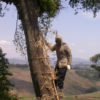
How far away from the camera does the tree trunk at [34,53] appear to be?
3.41 m

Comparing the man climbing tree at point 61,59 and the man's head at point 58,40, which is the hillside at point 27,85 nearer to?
the man climbing tree at point 61,59

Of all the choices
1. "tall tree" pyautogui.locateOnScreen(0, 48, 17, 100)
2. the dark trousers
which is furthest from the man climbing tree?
"tall tree" pyautogui.locateOnScreen(0, 48, 17, 100)

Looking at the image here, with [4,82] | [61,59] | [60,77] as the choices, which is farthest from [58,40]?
[4,82]

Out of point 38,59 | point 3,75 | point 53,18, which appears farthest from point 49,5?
point 3,75

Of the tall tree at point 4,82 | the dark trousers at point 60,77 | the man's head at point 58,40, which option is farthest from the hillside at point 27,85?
the man's head at point 58,40

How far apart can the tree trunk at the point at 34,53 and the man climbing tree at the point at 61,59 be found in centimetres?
25

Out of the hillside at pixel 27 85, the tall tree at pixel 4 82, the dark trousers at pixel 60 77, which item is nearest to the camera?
the dark trousers at pixel 60 77

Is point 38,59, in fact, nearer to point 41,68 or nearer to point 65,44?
point 41,68

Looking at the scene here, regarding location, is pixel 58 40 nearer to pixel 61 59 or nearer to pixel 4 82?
pixel 61 59

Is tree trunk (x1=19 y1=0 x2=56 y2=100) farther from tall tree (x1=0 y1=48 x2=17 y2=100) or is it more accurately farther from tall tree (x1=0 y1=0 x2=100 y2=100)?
tall tree (x1=0 y1=48 x2=17 y2=100)

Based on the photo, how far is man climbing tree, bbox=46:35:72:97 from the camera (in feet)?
11.7

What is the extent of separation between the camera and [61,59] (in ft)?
12.1

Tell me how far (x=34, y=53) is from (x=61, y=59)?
0.73 metres

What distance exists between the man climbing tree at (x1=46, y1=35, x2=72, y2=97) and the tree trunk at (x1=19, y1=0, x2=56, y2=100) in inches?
9.8
